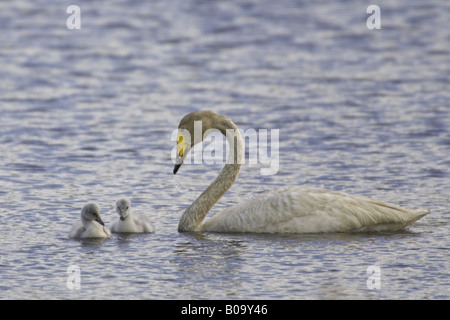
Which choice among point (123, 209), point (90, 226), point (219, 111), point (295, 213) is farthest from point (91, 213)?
point (219, 111)

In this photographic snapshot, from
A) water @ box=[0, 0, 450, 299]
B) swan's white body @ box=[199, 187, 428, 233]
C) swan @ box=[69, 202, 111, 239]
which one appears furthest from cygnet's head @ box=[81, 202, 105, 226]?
swan's white body @ box=[199, 187, 428, 233]

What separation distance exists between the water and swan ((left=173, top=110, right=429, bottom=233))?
185 mm

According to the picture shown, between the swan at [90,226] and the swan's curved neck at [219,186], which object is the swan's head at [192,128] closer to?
A: the swan's curved neck at [219,186]

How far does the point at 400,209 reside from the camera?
12617 mm

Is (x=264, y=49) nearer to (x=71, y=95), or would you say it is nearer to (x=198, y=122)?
(x=71, y=95)

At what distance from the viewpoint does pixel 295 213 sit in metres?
12.6


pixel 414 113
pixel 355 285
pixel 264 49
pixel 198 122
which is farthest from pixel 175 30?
pixel 355 285

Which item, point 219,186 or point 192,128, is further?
point 219,186

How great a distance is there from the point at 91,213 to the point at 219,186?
1.81 metres

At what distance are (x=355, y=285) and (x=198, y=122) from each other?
3530mm

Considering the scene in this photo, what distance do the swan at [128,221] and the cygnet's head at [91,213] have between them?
0.81ft

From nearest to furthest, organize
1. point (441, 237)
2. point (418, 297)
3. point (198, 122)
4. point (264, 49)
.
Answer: point (418, 297)
point (441, 237)
point (198, 122)
point (264, 49)

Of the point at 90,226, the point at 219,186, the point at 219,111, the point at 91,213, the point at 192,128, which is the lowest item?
the point at 90,226

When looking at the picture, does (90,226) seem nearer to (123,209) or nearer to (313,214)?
(123,209)
